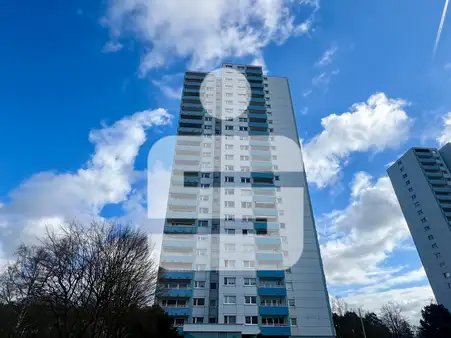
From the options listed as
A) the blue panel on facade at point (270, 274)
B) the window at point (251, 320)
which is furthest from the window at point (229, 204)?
the window at point (251, 320)

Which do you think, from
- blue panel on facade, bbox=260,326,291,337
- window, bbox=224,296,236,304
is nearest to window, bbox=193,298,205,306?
window, bbox=224,296,236,304

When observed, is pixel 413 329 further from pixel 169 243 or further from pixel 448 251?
pixel 169 243

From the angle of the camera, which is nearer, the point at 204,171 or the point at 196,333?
the point at 196,333

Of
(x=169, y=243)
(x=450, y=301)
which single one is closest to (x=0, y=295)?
(x=169, y=243)

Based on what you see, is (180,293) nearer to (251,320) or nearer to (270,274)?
(251,320)

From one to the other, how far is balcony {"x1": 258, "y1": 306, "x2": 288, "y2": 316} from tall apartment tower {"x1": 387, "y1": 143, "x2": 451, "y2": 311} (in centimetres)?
3386

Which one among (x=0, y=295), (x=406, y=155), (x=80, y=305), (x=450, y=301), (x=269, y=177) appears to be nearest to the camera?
(x=80, y=305)

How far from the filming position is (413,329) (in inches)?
1895

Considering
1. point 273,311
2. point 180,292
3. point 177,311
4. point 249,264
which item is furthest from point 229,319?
point 249,264

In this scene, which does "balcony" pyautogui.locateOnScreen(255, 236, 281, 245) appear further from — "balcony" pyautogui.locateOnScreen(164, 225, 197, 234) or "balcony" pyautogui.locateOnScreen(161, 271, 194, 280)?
"balcony" pyautogui.locateOnScreen(161, 271, 194, 280)

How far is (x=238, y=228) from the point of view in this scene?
30.3 m

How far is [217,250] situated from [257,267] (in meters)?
4.56

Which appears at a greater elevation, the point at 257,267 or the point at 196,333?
the point at 257,267

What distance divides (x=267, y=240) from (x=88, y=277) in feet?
64.2
